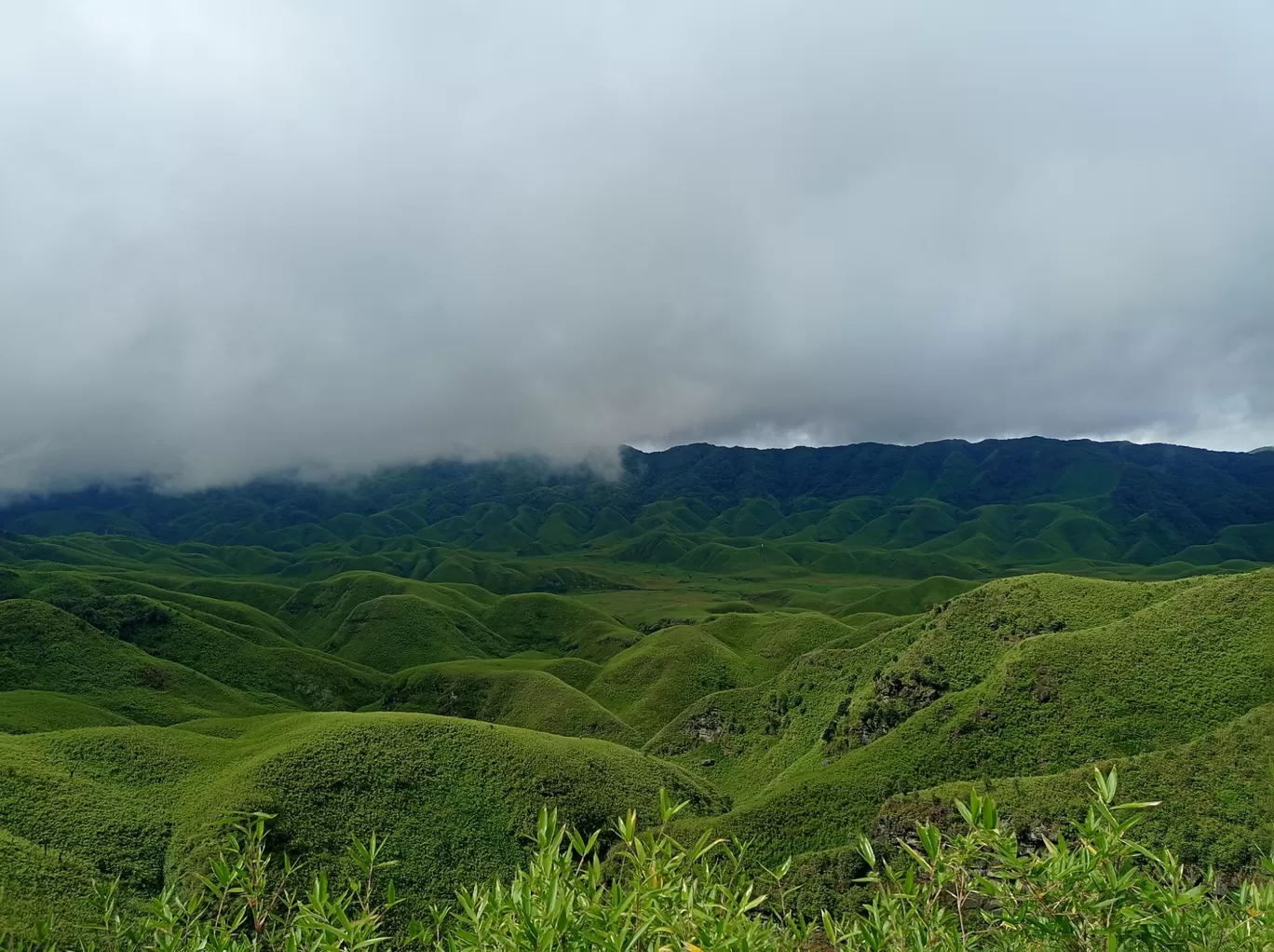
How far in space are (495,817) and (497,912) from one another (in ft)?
179

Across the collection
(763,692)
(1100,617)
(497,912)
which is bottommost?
(763,692)

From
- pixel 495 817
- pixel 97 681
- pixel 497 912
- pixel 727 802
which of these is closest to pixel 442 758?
pixel 495 817

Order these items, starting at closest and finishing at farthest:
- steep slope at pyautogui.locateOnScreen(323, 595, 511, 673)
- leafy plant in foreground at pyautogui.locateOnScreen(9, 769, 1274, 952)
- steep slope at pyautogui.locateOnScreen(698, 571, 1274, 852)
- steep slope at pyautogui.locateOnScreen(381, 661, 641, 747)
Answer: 1. leafy plant in foreground at pyautogui.locateOnScreen(9, 769, 1274, 952)
2. steep slope at pyautogui.locateOnScreen(698, 571, 1274, 852)
3. steep slope at pyautogui.locateOnScreen(381, 661, 641, 747)
4. steep slope at pyautogui.locateOnScreen(323, 595, 511, 673)

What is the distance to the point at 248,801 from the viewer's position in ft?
163

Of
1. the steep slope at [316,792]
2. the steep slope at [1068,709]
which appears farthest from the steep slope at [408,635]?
the steep slope at [1068,709]

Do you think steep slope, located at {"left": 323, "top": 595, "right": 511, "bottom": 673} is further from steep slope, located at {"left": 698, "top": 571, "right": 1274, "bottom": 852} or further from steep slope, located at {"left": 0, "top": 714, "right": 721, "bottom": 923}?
steep slope, located at {"left": 698, "top": 571, "right": 1274, "bottom": 852}

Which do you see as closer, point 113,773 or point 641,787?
point 113,773

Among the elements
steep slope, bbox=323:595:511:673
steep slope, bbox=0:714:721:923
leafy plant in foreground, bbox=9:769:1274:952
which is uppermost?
leafy plant in foreground, bbox=9:769:1274:952

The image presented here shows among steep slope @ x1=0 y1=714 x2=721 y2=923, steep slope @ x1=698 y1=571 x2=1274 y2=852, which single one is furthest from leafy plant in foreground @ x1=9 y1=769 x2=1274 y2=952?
steep slope @ x1=0 y1=714 x2=721 y2=923

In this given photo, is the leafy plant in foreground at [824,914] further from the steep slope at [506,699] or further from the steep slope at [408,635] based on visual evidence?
the steep slope at [408,635]

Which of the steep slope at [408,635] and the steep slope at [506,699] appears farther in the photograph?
the steep slope at [408,635]

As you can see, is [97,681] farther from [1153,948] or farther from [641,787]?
[1153,948]

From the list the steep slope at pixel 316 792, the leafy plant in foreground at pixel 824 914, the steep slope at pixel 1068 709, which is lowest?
the steep slope at pixel 316 792

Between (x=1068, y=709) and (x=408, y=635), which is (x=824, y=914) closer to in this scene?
(x=1068, y=709)
